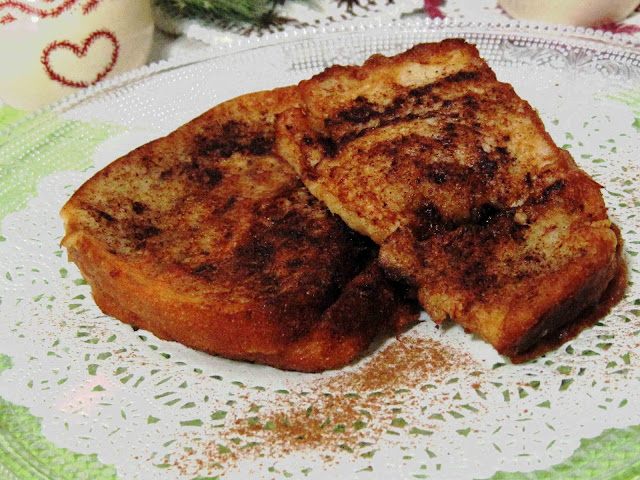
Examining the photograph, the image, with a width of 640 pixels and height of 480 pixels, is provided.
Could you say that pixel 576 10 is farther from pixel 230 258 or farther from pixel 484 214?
pixel 230 258

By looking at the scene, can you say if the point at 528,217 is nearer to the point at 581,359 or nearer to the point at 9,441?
the point at 581,359

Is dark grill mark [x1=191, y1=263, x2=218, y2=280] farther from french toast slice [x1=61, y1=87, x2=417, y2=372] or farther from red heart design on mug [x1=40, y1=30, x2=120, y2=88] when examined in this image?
red heart design on mug [x1=40, y1=30, x2=120, y2=88]

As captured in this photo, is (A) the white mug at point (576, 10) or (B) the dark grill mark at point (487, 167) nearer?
(B) the dark grill mark at point (487, 167)

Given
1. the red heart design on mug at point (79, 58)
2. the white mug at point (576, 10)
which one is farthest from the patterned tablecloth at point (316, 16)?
the red heart design on mug at point (79, 58)

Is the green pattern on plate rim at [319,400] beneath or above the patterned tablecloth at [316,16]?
beneath

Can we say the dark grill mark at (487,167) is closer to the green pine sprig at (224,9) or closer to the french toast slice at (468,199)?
the french toast slice at (468,199)

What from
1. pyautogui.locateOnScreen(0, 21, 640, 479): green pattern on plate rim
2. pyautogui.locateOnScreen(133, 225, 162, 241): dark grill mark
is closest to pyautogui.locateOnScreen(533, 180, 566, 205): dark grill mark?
pyautogui.locateOnScreen(0, 21, 640, 479): green pattern on plate rim
